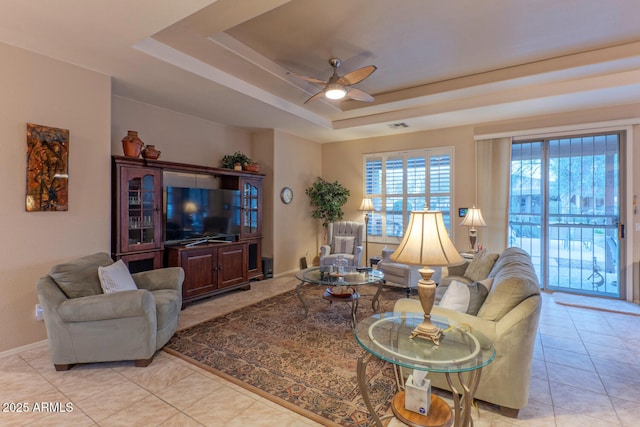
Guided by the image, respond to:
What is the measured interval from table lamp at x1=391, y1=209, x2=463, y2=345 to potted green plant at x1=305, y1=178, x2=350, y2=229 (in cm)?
460

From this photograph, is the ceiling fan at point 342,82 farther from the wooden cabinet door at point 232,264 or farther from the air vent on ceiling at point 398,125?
the wooden cabinet door at point 232,264

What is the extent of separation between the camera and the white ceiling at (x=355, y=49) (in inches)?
99.6

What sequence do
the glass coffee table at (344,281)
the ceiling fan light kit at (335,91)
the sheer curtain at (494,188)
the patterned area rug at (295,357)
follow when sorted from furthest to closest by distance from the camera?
the sheer curtain at (494,188), the glass coffee table at (344,281), the ceiling fan light kit at (335,91), the patterned area rug at (295,357)

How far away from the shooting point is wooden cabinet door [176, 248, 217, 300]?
4.02 metres

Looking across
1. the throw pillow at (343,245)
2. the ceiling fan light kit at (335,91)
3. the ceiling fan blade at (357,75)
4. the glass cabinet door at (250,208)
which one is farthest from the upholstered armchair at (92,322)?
the throw pillow at (343,245)

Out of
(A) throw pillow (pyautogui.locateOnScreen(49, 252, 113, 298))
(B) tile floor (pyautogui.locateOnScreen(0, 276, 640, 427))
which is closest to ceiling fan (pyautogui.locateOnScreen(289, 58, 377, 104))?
(A) throw pillow (pyautogui.locateOnScreen(49, 252, 113, 298))

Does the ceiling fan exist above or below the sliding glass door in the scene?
above

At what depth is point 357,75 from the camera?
3.15 metres

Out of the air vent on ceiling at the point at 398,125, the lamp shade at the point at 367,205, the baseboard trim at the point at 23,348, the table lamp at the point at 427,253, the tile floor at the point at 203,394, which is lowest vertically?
the tile floor at the point at 203,394

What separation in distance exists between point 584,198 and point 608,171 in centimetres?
48

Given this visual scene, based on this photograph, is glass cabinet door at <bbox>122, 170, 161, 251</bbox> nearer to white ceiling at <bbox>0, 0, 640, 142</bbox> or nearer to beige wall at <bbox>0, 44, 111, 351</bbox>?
beige wall at <bbox>0, 44, 111, 351</bbox>

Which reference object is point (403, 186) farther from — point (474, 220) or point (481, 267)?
point (481, 267)

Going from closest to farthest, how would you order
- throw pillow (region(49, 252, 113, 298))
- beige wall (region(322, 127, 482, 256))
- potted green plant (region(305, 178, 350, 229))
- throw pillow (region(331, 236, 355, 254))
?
throw pillow (region(49, 252, 113, 298)) < beige wall (region(322, 127, 482, 256)) < throw pillow (region(331, 236, 355, 254)) < potted green plant (region(305, 178, 350, 229))

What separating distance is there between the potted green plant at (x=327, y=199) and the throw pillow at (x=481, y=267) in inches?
127
